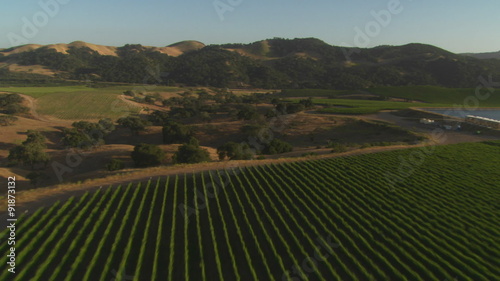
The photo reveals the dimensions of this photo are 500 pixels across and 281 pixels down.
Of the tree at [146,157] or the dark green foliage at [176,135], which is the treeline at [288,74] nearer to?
the dark green foliage at [176,135]

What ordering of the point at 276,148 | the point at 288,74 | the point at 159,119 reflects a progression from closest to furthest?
the point at 276,148
the point at 159,119
the point at 288,74

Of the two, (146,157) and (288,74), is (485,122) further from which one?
(288,74)

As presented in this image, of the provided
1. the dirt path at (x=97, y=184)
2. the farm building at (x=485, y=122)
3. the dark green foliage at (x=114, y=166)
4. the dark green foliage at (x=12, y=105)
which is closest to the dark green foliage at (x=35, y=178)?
the dark green foliage at (x=114, y=166)

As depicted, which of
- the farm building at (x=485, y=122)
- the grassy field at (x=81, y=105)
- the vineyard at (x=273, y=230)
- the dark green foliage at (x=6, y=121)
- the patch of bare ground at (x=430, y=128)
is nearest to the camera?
the vineyard at (x=273, y=230)

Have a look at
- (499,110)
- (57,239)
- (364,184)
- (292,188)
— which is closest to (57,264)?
(57,239)

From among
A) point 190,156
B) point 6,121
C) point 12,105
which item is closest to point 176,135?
point 190,156

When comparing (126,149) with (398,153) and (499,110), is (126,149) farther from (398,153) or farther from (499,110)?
(499,110)

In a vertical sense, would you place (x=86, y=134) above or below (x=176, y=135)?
below

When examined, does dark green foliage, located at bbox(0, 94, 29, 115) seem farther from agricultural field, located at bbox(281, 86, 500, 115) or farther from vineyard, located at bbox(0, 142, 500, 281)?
agricultural field, located at bbox(281, 86, 500, 115)
